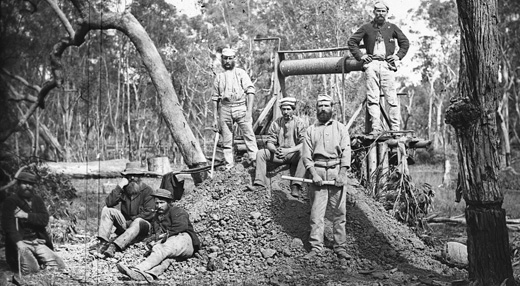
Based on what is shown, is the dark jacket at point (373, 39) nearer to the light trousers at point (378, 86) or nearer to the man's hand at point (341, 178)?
the light trousers at point (378, 86)

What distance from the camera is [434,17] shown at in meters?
35.5

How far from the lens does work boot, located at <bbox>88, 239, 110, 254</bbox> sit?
28.7 feet

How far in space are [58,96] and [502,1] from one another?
105ft

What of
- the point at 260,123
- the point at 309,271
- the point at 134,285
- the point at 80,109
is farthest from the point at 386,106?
the point at 80,109

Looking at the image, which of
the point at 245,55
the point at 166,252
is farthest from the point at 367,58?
the point at 245,55

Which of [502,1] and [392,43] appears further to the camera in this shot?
[502,1]

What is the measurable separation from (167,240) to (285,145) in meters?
2.50

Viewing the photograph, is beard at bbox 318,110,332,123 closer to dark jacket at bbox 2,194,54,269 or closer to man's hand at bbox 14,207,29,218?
dark jacket at bbox 2,194,54,269

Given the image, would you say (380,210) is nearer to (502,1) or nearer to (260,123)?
(260,123)

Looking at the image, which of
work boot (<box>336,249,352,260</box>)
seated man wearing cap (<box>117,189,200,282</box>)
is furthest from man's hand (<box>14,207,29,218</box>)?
work boot (<box>336,249,352,260</box>)

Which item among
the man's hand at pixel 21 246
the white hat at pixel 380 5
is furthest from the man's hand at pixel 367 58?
the man's hand at pixel 21 246

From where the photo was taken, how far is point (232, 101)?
406 inches

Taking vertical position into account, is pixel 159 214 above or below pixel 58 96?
below

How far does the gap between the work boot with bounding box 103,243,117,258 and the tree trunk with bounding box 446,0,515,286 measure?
14.7 ft
